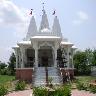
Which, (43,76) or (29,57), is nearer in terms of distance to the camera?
(43,76)

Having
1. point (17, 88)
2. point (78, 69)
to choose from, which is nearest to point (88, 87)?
point (17, 88)

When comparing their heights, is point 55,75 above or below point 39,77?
above

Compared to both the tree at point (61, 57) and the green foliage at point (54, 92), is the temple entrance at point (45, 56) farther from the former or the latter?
the green foliage at point (54, 92)

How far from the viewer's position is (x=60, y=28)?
37.9 meters

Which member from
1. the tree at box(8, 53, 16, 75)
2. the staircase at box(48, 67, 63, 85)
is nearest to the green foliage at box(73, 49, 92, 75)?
the tree at box(8, 53, 16, 75)

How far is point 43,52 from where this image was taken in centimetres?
3747

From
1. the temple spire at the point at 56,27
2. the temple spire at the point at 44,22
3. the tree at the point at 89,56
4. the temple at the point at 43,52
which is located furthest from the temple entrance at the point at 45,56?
the tree at the point at 89,56

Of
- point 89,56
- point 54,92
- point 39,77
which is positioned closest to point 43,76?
point 39,77

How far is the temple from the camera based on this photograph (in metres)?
30.3

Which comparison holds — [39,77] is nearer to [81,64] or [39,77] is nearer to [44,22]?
[44,22]

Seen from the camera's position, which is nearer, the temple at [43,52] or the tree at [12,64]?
the temple at [43,52]

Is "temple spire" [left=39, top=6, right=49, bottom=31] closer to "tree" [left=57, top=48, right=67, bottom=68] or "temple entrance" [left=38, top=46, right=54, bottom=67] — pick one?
"temple entrance" [left=38, top=46, right=54, bottom=67]

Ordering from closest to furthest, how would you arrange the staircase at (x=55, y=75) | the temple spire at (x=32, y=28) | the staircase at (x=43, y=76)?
the staircase at (x=43, y=76) → the staircase at (x=55, y=75) → the temple spire at (x=32, y=28)

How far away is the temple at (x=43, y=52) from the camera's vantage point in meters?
30.3
